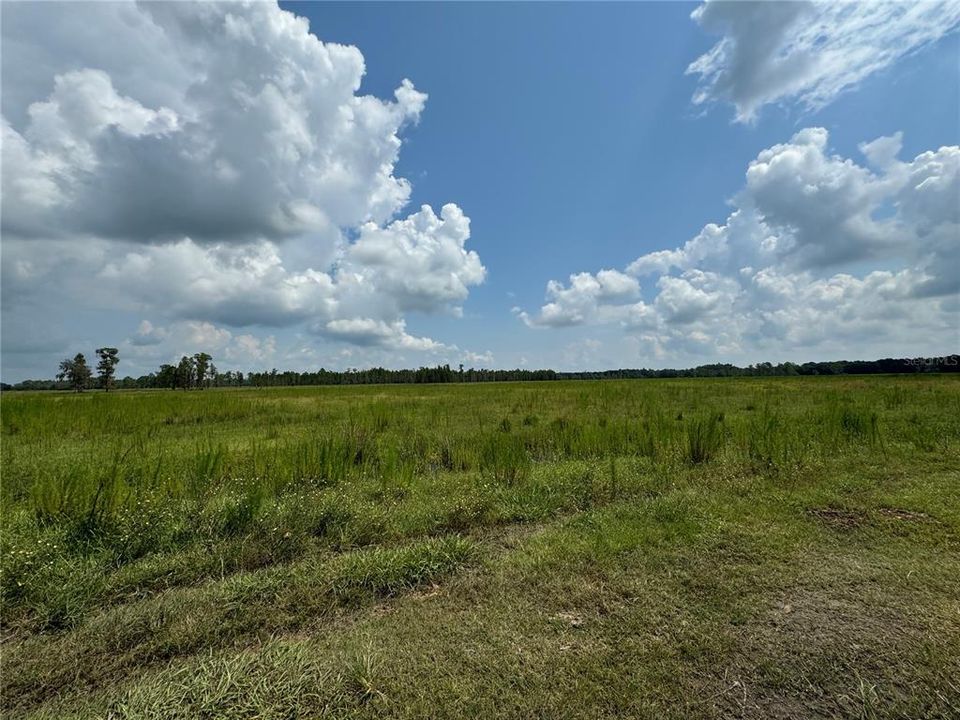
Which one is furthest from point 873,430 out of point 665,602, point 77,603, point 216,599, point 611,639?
point 77,603

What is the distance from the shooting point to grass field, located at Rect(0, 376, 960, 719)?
2203 millimetres

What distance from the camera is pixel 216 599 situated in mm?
3068

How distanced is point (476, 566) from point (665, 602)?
1.50 m

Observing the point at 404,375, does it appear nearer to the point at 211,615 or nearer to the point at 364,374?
the point at 364,374

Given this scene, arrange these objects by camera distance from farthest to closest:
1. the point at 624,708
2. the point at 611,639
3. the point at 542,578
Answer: the point at 542,578
the point at 611,639
the point at 624,708

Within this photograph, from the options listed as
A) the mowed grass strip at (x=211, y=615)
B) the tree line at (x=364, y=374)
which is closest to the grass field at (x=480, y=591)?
the mowed grass strip at (x=211, y=615)

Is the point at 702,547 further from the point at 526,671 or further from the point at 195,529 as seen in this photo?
the point at 195,529

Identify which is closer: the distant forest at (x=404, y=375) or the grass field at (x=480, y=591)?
the grass field at (x=480, y=591)

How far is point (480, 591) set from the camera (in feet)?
10.5

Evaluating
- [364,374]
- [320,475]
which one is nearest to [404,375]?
[364,374]

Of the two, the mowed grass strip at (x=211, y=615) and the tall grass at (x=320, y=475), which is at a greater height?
the tall grass at (x=320, y=475)

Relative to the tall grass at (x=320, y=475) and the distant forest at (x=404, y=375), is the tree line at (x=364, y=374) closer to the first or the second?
the distant forest at (x=404, y=375)

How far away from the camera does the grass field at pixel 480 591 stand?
2.20 meters

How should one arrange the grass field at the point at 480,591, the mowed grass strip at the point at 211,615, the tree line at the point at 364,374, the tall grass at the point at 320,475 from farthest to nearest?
the tree line at the point at 364,374 < the tall grass at the point at 320,475 < the mowed grass strip at the point at 211,615 < the grass field at the point at 480,591
